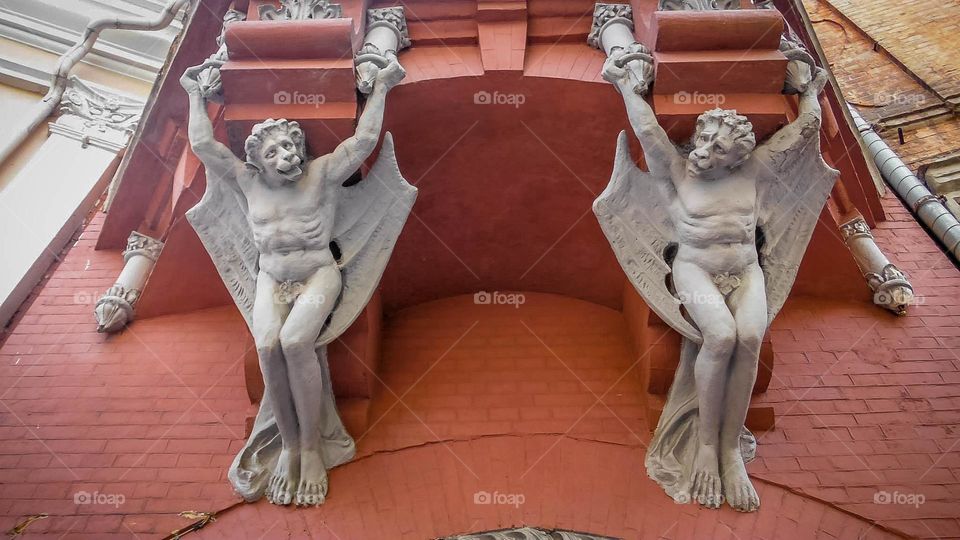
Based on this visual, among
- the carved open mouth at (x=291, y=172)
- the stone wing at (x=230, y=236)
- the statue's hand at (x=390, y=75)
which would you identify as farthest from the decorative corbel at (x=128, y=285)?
the statue's hand at (x=390, y=75)

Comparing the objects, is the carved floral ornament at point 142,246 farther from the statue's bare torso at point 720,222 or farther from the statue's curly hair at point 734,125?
the statue's curly hair at point 734,125

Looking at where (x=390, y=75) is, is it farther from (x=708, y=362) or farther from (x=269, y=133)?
(x=708, y=362)

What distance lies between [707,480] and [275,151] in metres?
3.12

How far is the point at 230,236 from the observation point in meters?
4.53

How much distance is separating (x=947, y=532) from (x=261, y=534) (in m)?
3.97

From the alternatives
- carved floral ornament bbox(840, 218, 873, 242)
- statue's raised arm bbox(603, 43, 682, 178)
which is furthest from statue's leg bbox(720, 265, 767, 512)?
carved floral ornament bbox(840, 218, 873, 242)

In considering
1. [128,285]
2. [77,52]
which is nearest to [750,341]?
[128,285]

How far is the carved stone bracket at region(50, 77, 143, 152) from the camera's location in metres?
7.54

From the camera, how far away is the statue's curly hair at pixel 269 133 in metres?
4.16

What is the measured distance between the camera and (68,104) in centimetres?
782

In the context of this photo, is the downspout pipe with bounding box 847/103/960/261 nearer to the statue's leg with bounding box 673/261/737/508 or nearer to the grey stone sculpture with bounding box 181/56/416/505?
the statue's leg with bounding box 673/261/737/508

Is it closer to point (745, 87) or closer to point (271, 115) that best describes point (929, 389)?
point (745, 87)

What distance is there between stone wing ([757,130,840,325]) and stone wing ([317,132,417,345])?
6.98 feet

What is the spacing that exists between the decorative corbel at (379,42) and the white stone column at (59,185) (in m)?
3.47
